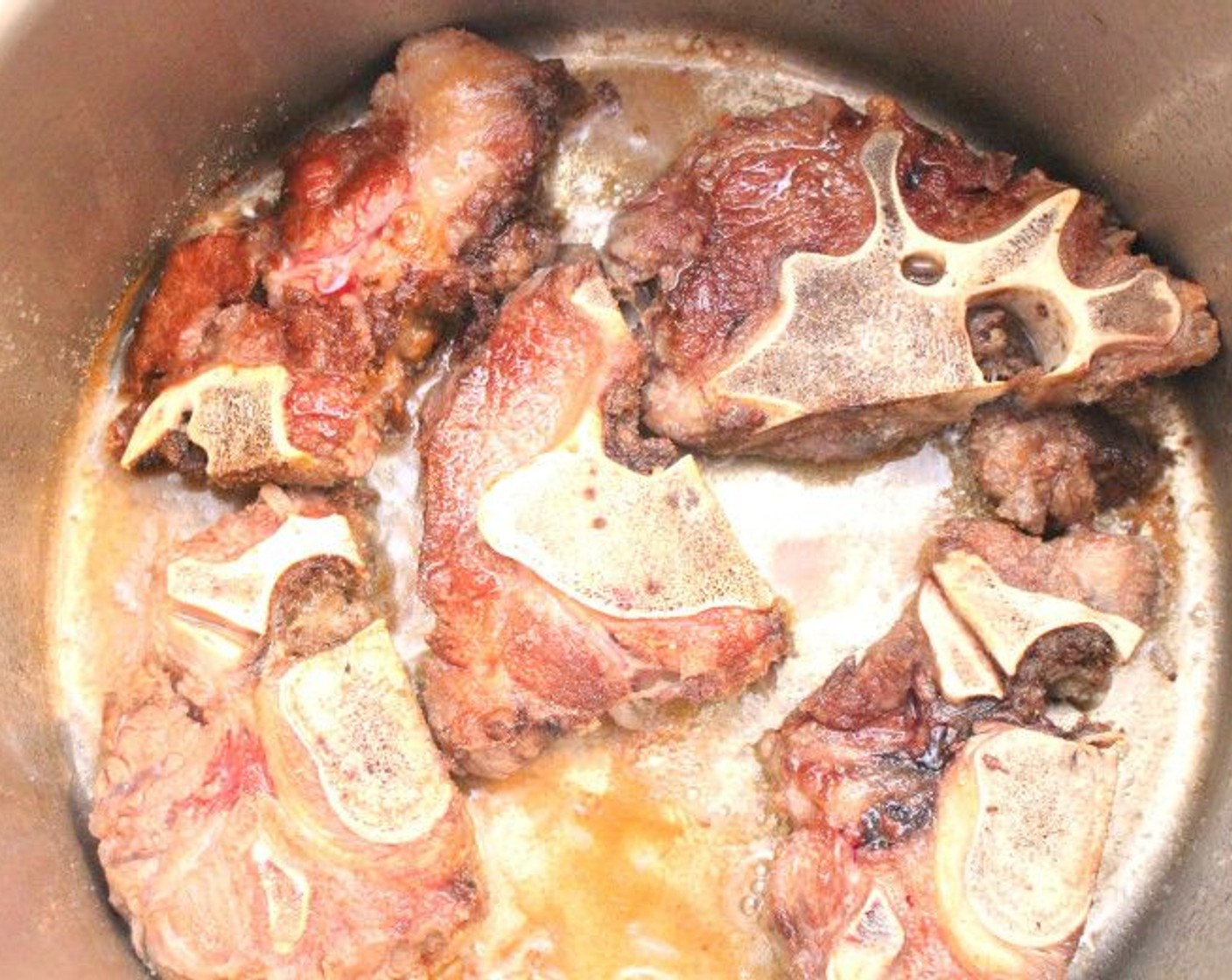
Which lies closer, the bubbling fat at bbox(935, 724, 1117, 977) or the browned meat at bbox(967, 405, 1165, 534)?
the bubbling fat at bbox(935, 724, 1117, 977)

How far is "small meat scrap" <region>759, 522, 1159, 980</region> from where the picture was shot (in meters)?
2.29

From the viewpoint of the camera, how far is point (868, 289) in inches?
98.8

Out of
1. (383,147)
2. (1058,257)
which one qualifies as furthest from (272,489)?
(1058,257)

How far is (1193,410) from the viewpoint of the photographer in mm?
2725

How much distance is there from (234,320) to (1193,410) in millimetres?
1933

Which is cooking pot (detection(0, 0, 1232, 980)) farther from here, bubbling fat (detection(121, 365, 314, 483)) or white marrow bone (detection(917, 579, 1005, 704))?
white marrow bone (detection(917, 579, 1005, 704))

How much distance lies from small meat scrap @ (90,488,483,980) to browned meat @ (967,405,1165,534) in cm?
120

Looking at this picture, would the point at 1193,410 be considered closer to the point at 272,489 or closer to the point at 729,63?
the point at 729,63

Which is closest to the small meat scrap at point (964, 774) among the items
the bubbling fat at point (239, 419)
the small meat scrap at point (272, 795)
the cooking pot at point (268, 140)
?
the cooking pot at point (268, 140)

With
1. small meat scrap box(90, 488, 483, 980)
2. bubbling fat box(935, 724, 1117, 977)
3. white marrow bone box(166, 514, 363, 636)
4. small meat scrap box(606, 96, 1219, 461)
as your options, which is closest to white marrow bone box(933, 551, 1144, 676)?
bubbling fat box(935, 724, 1117, 977)

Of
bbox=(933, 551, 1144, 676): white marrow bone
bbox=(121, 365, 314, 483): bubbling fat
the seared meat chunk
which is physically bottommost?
bbox=(933, 551, 1144, 676): white marrow bone

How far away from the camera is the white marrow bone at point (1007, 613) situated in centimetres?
241

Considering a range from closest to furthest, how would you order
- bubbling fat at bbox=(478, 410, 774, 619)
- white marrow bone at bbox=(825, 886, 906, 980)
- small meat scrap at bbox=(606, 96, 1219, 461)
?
white marrow bone at bbox=(825, 886, 906, 980), bubbling fat at bbox=(478, 410, 774, 619), small meat scrap at bbox=(606, 96, 1219, 461)

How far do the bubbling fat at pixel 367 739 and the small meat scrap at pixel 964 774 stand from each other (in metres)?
0.68
